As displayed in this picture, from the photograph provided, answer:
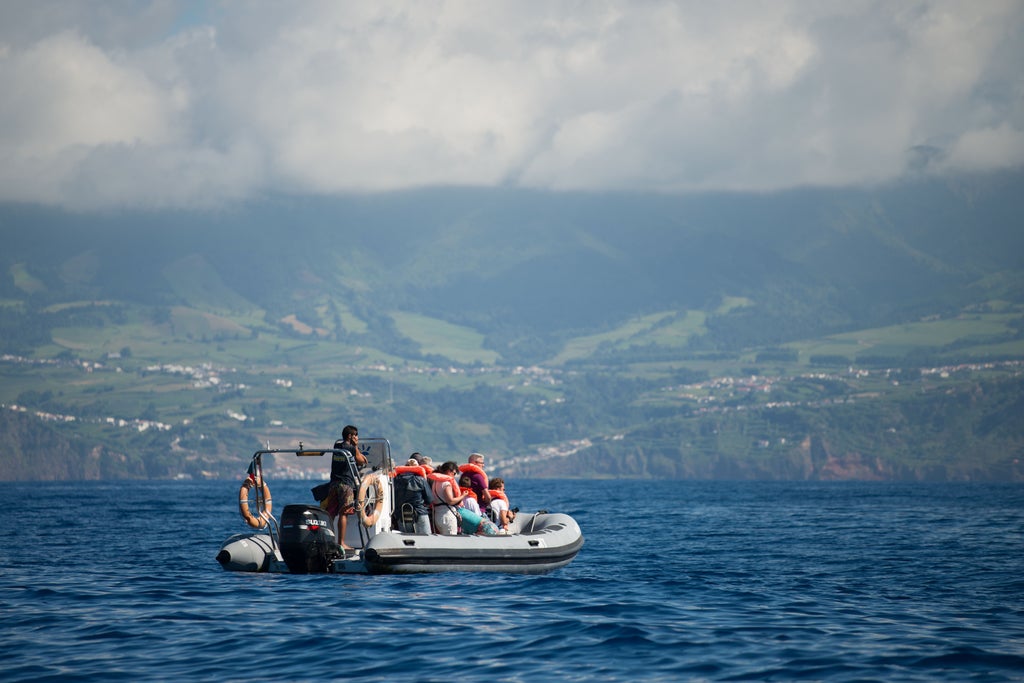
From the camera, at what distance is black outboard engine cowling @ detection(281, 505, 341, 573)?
24.5 meters

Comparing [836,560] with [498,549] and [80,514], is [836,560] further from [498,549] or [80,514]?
[80,514]

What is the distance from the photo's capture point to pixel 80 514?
63.7m

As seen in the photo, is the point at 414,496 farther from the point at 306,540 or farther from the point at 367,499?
the point at 306,540

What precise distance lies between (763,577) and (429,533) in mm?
8870

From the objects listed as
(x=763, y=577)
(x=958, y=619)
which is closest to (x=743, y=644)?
(x=958, y=619)

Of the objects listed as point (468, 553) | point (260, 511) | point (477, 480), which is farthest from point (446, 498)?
point (260, 511)

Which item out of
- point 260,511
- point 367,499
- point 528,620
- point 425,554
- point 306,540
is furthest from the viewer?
point 367,499

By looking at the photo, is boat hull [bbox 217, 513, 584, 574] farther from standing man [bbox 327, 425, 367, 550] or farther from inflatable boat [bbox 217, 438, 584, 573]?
standing man [bbox 327, 425, 367, 550]

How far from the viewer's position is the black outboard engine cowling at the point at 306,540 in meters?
24.5

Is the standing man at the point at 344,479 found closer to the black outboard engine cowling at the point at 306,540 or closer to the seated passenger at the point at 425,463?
the black outboard engine cowling at the point at 306,540

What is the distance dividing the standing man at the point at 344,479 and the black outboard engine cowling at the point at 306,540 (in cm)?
62

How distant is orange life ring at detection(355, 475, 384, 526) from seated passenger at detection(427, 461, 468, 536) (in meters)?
1.22

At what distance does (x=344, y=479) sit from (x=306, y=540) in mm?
1623

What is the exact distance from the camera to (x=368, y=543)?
2473cm
